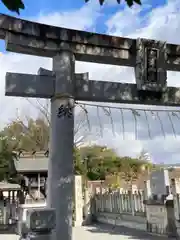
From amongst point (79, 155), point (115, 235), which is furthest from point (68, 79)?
point (79, 155)

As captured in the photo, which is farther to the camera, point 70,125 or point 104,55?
point 104,55

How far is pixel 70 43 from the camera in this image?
20.1 ft

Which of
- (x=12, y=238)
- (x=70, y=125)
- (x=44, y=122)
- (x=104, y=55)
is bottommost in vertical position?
(x=12, y=238)

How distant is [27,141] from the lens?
27.1 metres

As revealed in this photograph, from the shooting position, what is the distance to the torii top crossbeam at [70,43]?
579cm

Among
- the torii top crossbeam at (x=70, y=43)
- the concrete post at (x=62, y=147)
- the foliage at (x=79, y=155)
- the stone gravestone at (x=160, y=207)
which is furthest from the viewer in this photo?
the foliage at (x=79, y=155)

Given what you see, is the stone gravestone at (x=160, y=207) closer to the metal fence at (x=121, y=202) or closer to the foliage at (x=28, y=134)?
the metal fence at (x=121, y=202)

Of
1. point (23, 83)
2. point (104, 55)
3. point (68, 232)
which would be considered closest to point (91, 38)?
point (104, 55)

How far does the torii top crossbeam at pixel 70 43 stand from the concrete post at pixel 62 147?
0.85ft

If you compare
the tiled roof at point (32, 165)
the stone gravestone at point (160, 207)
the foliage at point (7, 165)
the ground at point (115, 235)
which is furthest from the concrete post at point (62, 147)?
the foliage at point (7, 165)

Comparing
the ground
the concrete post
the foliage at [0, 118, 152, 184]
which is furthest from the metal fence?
the concrete post

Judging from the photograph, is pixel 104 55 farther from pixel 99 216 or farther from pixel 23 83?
pixel 99 216

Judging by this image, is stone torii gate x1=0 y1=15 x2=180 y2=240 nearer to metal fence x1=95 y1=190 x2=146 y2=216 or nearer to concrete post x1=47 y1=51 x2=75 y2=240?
concrete post x1=47 y1=51 x2=75 y2=240

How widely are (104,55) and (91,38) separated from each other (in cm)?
43
